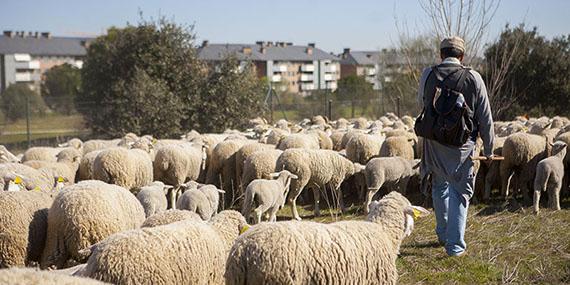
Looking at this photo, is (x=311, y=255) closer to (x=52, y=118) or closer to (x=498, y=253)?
(x=498, y=253)

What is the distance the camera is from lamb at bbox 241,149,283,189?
1085 centimetres

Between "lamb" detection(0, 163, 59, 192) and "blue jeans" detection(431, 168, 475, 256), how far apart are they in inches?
202

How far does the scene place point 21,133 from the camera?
23078mm

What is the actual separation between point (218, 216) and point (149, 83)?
15937 millimetres

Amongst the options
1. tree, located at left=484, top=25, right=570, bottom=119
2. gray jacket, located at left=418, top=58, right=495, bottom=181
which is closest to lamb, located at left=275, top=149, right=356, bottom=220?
gray jacket, located at left=418, top=58, right=495, bottom=181

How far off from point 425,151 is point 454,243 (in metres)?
0.99

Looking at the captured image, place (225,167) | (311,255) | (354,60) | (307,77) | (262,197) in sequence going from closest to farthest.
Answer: (311,255) < (262,197) < (225,167) < (354,60) < (307,77)

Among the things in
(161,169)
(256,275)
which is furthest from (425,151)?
(161,169)

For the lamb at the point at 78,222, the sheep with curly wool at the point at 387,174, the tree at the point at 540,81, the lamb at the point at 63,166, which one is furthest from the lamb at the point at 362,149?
the tree at the point at 540,81

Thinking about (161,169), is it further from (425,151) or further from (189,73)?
(189,73)

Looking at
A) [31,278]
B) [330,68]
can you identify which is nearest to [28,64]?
[330,68]

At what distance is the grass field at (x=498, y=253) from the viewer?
257 inches

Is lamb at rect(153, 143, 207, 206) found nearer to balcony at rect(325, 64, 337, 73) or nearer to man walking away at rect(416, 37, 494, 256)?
man walking away at rect(416, 37, 494, 256)

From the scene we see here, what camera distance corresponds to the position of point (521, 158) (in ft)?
37.4
